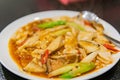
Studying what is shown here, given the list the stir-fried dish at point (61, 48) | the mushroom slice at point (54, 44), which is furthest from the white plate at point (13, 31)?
the mushroom slice at point (54, 44)

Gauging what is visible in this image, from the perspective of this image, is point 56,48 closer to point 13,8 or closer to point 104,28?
point 104,28

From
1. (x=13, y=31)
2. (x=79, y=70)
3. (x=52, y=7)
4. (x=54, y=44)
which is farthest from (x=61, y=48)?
(x=52, y=7)

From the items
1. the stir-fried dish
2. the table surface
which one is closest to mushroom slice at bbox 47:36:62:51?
the stir-fried dish

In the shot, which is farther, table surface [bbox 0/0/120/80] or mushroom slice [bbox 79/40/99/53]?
table surface [bbox 0/0/120/80]

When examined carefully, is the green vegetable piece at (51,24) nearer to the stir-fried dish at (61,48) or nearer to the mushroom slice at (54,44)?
the stir-fried dish at (61,48)

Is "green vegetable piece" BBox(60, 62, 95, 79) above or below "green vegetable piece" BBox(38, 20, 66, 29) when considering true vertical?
below

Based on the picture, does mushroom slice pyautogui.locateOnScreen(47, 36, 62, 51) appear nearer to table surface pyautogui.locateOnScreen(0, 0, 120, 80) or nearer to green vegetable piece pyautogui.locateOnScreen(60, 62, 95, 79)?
green vegetable piece pyautogui.locateOnScreen(60, 62, 95, 79)

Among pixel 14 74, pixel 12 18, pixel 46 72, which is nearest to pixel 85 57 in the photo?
pixel 46 72

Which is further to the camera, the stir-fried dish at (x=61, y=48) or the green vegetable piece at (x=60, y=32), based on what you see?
the green vegetable piece at (x=60, y=32)
